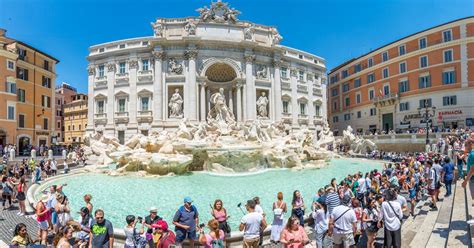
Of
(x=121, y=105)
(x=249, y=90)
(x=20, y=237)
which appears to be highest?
(x=249, y=90)

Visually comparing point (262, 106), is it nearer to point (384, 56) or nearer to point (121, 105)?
point (121, 105)

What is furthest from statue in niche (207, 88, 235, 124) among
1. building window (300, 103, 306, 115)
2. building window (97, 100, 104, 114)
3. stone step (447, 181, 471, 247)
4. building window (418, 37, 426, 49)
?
building window (418, 37, 426, 49)

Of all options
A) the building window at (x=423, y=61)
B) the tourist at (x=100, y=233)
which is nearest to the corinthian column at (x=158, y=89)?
the tourist at (x=100, y=233)

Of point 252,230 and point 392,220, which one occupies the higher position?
point 392,220

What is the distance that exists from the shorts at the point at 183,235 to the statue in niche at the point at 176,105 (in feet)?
79.0

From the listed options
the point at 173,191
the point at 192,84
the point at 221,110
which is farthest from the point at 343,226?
the point at 192,84

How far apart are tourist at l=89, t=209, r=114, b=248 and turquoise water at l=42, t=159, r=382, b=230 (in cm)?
286

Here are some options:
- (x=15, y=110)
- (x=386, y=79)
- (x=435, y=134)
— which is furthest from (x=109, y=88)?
(x=386, y=79)

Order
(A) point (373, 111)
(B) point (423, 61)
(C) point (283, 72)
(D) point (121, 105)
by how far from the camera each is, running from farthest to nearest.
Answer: (A) point (373, 111), (C) point (283, 72), (B) point (423, 61), (D) point (121, 105)

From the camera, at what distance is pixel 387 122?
3544cm

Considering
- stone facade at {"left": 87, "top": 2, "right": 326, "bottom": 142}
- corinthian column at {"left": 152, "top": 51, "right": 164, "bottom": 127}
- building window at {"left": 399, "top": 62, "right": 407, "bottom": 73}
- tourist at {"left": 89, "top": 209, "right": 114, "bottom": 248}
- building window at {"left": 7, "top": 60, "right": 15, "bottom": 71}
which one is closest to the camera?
tourist at {"left": 89, "top": 209, "right": 114, "bottom": 248}

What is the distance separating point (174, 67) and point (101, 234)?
25.7 meters

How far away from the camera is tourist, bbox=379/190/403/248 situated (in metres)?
4.61

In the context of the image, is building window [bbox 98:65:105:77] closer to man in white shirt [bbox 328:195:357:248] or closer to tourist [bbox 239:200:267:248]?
tourist [bbox 239:200:267:248]
